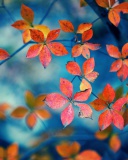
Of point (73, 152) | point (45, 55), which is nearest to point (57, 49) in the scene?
point (45, 55)

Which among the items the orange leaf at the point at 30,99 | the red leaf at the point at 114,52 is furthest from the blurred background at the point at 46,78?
the red leaf at the point at 114,52

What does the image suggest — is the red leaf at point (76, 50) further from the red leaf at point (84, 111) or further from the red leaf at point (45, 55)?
the red leaf at point (84, 111)

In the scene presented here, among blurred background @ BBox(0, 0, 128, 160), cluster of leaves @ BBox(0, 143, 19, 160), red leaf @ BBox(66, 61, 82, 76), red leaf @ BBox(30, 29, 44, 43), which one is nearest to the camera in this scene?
red leaf @ BBox(30, 29, 44, 43)

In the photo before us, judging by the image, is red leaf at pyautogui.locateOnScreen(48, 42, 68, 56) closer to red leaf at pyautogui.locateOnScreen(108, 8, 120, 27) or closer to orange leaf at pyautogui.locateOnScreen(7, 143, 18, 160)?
red leaf at pyautogui.locateOnScreen(108, 8, 120, 27)

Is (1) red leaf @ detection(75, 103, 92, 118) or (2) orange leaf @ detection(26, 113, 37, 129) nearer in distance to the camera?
(1) red leaf @ detection(75, 103, 92, 118)

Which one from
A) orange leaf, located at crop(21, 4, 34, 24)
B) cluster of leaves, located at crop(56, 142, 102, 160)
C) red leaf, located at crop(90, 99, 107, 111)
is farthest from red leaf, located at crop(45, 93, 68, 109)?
cluster of leaves, located at crop(56, 142, 102, 160)

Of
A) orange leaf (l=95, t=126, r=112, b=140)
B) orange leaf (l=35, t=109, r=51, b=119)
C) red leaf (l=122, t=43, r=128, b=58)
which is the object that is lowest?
orange leaf (l=95, t=126, r=112, b=140)
